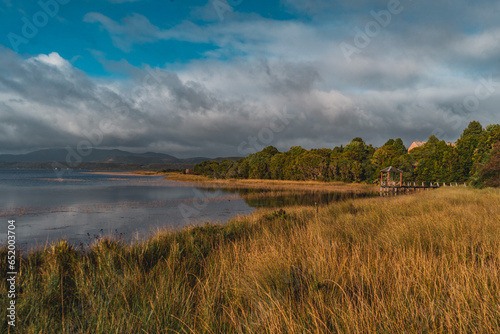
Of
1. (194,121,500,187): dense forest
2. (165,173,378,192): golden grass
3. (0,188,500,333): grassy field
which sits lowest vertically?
(165,173,378,192): golden grass

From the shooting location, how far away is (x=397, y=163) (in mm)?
49594

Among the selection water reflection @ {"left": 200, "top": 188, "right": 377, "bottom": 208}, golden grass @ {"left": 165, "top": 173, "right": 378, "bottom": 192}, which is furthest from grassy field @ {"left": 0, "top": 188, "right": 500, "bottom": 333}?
golden grass @ {"left": 165, "top": 173, "right": 378, "bottom": 192}

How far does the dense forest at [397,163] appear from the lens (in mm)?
34812

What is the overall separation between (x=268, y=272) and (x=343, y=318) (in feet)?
4.83

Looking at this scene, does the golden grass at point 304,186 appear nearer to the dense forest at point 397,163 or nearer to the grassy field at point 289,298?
the dense forest at point 397,163

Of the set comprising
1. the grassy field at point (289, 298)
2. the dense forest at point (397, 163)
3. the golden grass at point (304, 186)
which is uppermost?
the dense forest at point (397, 163)

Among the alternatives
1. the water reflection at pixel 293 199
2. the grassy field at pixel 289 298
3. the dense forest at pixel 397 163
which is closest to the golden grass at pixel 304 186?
the dense forest at pixel 397 163

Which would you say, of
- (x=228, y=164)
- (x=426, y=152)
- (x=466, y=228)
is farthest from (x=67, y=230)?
(x=228, y=164)

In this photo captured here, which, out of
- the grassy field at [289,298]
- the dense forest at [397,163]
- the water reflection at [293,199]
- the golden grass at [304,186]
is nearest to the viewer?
the grassy field at [289,298]

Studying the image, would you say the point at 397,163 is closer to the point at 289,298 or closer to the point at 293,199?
the point at 293,199

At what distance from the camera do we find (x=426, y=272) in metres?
3.29

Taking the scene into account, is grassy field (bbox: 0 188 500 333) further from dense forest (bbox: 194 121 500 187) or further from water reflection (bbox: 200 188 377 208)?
dense forest (bbox: 194 121 500 187)

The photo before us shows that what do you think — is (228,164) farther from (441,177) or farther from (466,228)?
(466,228)

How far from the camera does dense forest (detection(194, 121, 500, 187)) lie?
3481 cm
